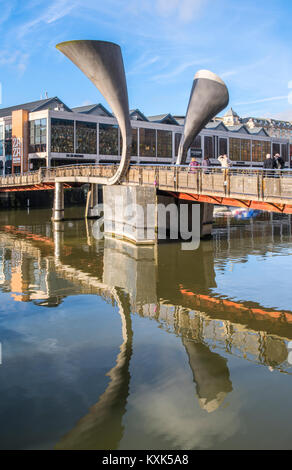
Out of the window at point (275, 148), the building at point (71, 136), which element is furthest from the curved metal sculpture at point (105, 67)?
the window at point (275, 148)

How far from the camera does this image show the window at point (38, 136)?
68.6m

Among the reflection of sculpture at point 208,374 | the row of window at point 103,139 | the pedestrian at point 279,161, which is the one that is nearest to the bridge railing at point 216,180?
the pedestrian at point 279,161

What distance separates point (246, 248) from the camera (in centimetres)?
2472

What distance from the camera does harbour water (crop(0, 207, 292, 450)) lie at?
704cm

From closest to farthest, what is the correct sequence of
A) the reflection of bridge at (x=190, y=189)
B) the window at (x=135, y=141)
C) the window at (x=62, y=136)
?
the reflection of bridge at (x=190, y=189), the window at (x=62, y=136), the window at (x=135, y=141)

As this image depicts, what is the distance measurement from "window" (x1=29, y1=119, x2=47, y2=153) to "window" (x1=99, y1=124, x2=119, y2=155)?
32.5ft

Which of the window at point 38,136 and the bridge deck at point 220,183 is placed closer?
the bridge deck at point 220,183

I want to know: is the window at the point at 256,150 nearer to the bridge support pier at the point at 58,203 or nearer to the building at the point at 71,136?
the building at the point at 71,136

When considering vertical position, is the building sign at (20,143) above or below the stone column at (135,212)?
above

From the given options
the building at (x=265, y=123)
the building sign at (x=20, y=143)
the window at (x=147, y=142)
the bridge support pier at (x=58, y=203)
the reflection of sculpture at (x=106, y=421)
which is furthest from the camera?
the building at (x=265, y=123)

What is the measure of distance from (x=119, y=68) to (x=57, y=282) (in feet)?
47.2

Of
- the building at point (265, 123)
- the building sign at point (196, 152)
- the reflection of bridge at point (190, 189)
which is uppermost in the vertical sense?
the building at point (265, 123)

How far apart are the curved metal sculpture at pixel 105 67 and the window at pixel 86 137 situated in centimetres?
4572

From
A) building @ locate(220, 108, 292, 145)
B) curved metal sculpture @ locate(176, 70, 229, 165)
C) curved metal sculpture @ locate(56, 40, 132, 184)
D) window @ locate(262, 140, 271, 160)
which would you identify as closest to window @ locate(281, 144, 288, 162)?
window @ locate(262, 140, 271, 160)
